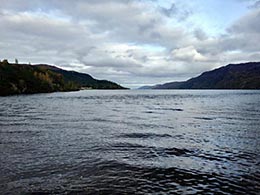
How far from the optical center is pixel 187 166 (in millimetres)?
21266

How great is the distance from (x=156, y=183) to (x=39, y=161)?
9.64 meters

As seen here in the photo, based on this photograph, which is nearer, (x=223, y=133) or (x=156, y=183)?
(x=156, y=183)

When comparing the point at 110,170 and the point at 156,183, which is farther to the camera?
the point at 110,170

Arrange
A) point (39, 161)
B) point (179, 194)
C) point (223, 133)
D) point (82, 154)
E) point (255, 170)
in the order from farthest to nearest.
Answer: point (223, 133) < point (82, 154) < point (39, 161) < point (255, 170) < point (179, 194)

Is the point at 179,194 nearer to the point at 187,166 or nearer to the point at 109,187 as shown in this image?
the point at 109,187

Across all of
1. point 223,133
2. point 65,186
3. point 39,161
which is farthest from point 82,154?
point 223,133

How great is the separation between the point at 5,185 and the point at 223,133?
27.3m

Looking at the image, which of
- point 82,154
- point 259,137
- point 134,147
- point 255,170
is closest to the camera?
point 255,170

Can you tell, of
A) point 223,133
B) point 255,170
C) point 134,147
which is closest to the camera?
point 255,170

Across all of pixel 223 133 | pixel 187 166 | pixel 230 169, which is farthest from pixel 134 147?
pixel 223 133

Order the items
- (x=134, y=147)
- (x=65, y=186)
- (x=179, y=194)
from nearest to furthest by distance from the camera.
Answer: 1. (x=179, y=194)
2. (x=65, y=186)
3. (x=134, y=147)

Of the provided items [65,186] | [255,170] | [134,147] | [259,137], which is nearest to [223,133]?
[259,137]

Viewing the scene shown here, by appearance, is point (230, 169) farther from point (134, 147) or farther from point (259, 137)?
point (259, 137)

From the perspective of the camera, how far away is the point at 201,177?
61.1ft
